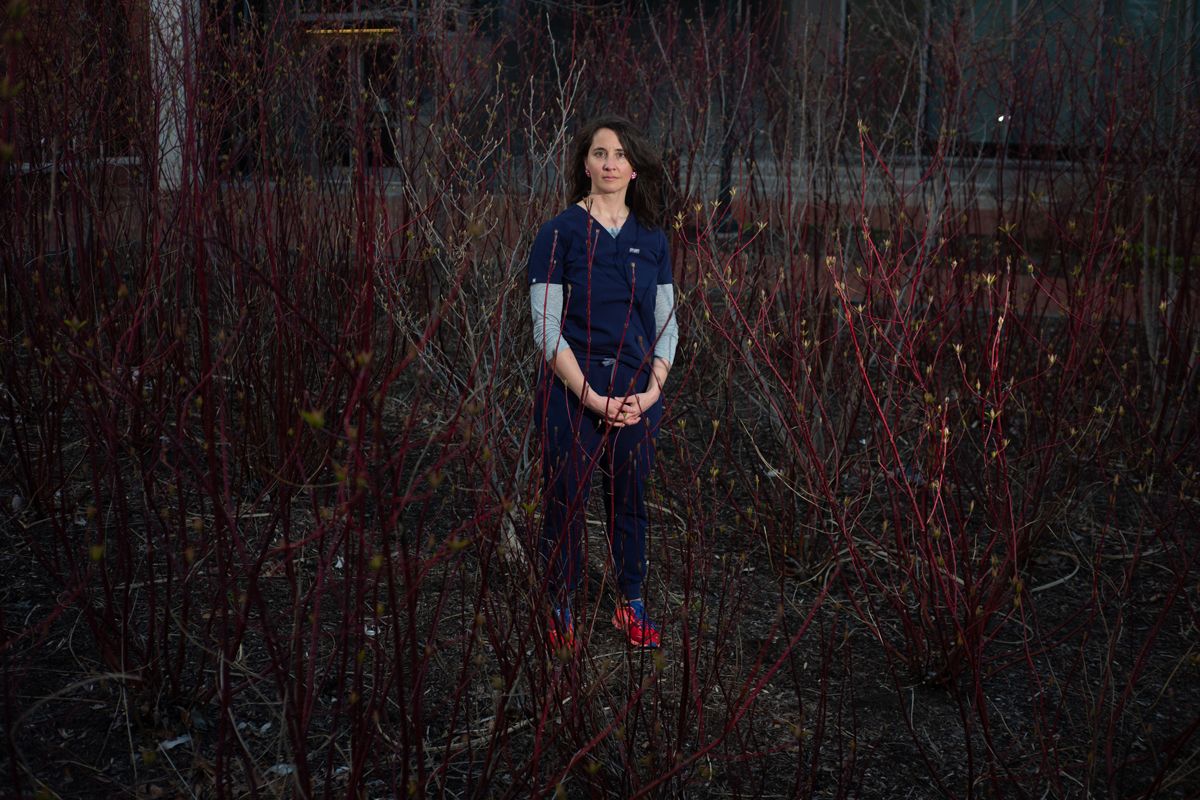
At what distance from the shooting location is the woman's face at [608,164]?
3.23 meters

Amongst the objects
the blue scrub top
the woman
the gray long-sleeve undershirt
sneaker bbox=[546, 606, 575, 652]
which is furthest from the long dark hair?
sneaker bbox=[546, 606, 575, 652]

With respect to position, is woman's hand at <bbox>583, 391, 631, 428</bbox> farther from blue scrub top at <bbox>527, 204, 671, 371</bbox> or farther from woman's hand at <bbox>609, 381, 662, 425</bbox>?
blue scrub top at <bbox>527, 204, 671, 371</bbox>

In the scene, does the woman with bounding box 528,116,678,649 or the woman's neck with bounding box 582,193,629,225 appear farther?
the woman's neck with bounding box 582,193,629,225

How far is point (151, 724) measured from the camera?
2863mm

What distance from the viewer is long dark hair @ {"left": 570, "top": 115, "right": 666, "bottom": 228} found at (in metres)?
3.27

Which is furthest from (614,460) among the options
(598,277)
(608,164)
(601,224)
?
(608,164)

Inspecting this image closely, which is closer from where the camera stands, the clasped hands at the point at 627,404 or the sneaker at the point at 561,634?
the sneaker at the point at 561,634

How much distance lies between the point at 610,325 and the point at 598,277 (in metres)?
0.12

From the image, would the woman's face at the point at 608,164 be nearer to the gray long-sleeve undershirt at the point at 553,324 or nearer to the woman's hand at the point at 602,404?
the gray long-sleeve undershirt at the point at 553,324

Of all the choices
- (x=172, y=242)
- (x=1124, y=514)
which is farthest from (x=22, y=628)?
(x=1124, y=514)

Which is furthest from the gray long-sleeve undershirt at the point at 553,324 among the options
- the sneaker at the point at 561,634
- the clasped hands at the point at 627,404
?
the sneaker at the point at 561,634

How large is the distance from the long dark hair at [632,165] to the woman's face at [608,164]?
18 mm

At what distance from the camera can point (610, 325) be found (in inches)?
127

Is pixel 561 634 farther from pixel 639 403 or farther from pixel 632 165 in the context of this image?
pixel 632 165
